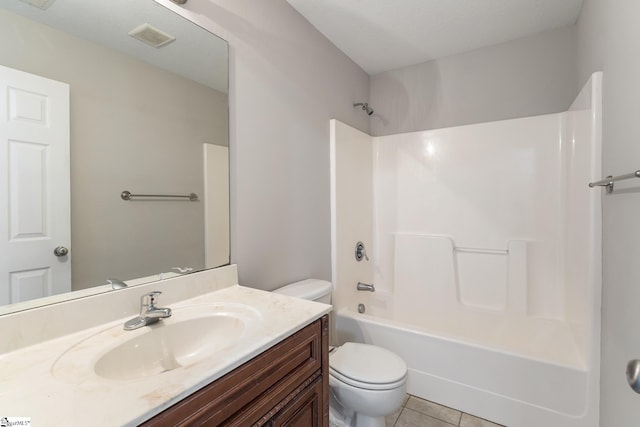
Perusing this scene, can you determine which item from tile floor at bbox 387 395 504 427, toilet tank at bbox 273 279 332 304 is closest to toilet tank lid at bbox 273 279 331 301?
toilet tank at bbox 273 279 332 304

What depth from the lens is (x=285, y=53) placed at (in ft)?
5.58

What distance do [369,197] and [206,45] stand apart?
5.83 feet

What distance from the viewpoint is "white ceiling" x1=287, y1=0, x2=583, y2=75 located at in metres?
1.73

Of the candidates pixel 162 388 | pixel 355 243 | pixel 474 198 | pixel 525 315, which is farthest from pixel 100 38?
pixel 525 315

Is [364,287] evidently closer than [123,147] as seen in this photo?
No

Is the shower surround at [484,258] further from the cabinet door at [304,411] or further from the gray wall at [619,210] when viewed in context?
the cabinet door at [304,411]

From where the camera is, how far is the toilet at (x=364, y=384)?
129cm

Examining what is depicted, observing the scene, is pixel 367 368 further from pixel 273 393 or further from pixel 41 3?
pixel 41 3

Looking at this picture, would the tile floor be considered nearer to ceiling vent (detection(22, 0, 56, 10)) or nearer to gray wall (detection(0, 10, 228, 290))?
gray wall (detection(0, 10, 228, 290))

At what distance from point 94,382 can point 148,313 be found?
36 cm

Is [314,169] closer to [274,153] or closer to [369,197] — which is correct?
[274,153]

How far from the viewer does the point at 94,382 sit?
0.62 m

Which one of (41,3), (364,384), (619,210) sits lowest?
(364,384)

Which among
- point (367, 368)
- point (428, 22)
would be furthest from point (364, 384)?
point (428, 22)
